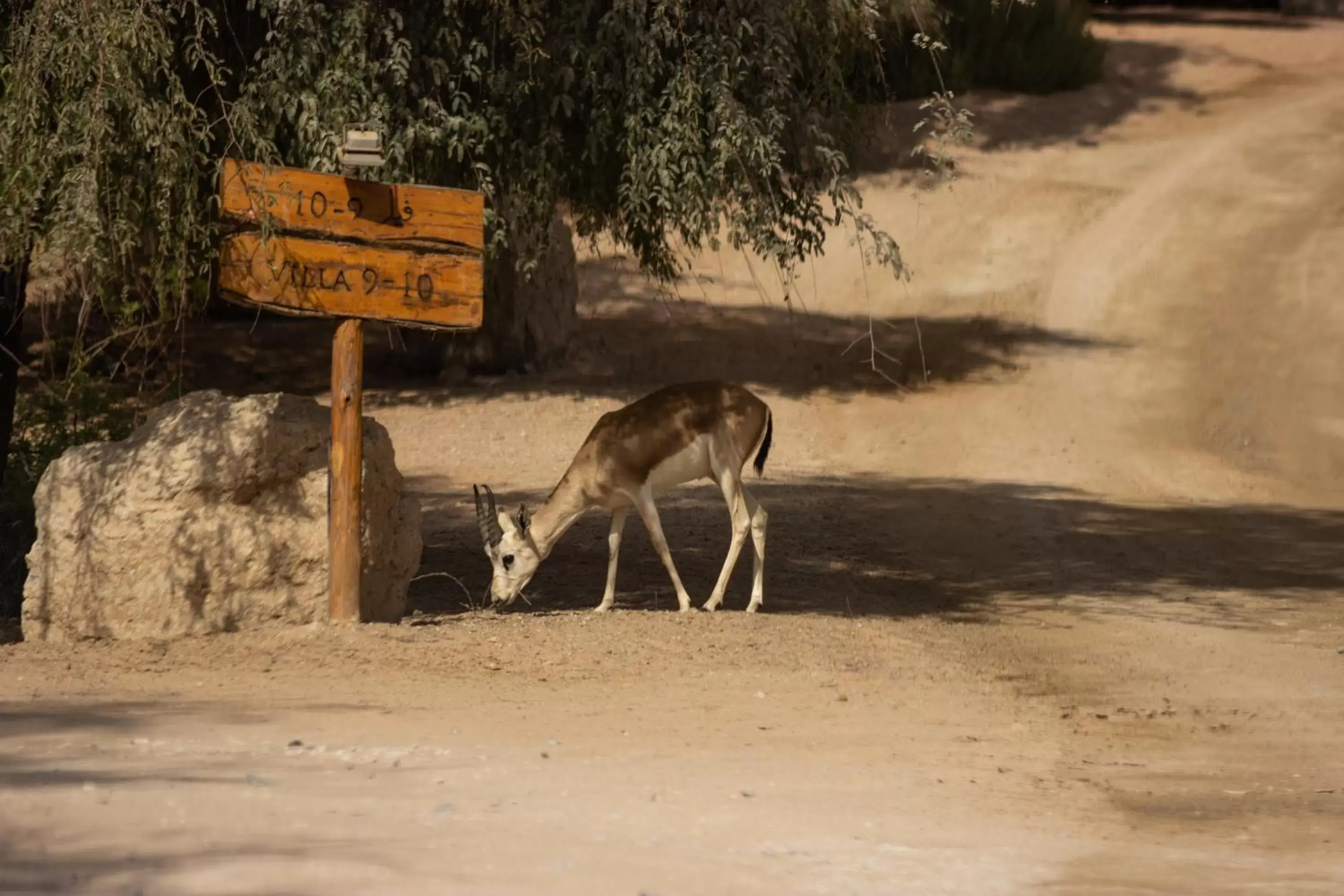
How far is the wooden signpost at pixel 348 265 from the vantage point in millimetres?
10125

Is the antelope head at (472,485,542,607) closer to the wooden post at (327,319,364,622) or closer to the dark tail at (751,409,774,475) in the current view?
the dark tail at (751,409,774,475)

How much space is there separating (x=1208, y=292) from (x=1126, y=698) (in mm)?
19350

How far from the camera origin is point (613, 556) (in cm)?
1302

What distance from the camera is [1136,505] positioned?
18672mm

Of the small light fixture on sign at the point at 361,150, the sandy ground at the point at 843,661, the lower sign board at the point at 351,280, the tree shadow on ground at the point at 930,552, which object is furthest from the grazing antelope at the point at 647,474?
the small light fixture on sign at the point at 361,150

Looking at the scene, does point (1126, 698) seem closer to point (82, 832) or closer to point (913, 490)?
point (82, 832)

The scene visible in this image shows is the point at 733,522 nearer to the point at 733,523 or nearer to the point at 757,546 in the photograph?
the point at 733,523

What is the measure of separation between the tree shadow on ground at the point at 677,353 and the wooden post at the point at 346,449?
1247cm

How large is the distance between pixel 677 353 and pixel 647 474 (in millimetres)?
13222

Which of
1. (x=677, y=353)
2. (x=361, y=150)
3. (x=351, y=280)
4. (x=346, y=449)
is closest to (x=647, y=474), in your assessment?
(x=346, y=449)

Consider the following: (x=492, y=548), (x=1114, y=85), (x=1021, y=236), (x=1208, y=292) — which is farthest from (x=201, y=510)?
(x=1114, y=85)

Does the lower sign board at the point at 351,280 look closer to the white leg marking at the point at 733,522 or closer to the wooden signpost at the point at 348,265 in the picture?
the wooden signpost at the point at 348,265

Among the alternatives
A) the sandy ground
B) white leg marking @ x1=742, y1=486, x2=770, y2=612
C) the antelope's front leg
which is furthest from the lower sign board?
white leg marking @ x1=742, y1=486, x2=770, y2=612

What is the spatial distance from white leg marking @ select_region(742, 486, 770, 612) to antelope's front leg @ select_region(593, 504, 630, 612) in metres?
0.92
